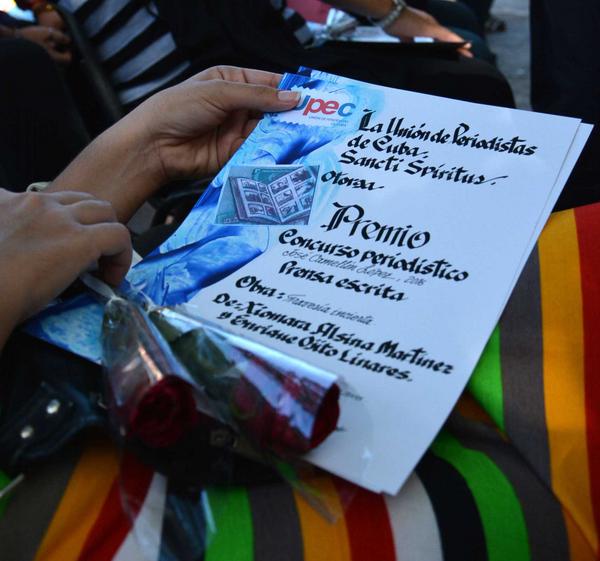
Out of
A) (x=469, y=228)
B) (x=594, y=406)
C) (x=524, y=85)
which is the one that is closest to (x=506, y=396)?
(x=594, y=406)

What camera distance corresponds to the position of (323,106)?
0.90 meters

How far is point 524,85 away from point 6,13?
2.00 meters

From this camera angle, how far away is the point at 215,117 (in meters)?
0.96

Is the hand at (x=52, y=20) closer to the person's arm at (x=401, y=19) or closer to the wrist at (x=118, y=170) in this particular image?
the person's arm at (x=401, y=19)

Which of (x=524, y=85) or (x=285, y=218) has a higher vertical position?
(x=285, y=218)

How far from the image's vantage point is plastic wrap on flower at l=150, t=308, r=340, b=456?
1.86 feet

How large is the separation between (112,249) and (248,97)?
30cm

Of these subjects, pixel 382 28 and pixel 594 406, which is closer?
pixel 594 406

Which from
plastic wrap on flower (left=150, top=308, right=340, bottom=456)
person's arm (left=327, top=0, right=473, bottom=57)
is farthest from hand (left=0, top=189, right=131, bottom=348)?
person's arm (left=327, top=0, right=473, bottom=57)

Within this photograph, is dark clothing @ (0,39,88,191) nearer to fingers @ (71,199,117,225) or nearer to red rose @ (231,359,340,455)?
fingers @ (71,199,117,225)

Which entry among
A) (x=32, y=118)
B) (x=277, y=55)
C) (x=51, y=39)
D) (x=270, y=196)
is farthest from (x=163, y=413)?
(x=51, y=39)

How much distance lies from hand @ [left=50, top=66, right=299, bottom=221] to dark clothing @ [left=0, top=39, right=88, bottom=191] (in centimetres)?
27

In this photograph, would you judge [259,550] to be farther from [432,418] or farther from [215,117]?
[215,117]

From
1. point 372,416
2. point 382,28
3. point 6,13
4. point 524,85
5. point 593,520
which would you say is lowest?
point 524,85
